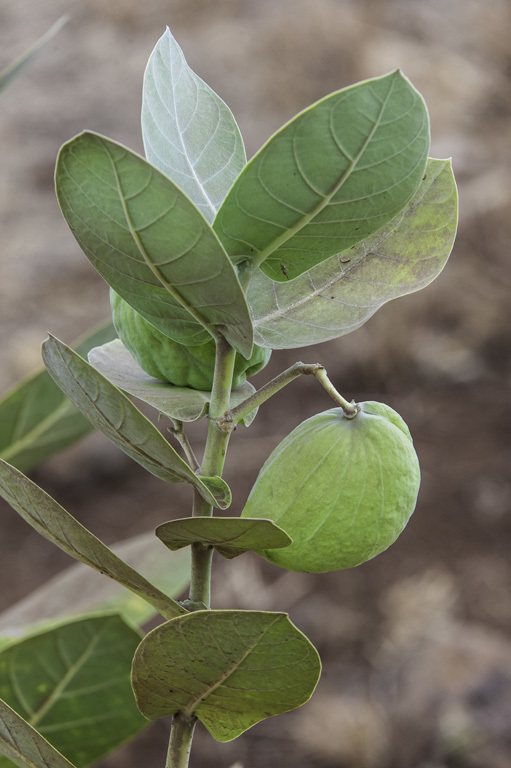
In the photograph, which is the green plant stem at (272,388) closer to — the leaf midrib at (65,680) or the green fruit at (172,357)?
the green fruit at (172,357)

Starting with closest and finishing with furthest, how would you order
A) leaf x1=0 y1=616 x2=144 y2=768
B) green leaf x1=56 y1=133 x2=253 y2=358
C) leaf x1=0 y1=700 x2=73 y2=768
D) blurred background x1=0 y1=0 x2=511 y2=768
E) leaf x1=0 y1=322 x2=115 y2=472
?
1. green leaf x1=56 y1=133 x2=253 y2=358
2. leaf x1=0 y1=700 x2=73 y2=768
3. leaf x1=0 y1=616 x2=144 y2=768
4. leaf x1=0 y1=322 x2=115 y2=472
5. blurred background x1=0 y1=0 x2=511 y2=768

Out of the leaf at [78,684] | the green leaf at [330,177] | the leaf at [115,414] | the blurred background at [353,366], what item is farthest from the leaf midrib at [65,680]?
the blurred background at [353,366]

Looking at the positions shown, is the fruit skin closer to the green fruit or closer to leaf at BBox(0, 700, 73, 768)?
the green fruit

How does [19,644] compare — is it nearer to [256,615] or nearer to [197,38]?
[256,615]

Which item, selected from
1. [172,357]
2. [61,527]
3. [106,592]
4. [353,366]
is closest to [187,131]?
[172,357]

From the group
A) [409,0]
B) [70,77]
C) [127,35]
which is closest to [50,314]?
[70,77]

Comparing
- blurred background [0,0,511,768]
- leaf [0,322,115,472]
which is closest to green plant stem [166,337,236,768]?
leaf [0,322,115,472]
